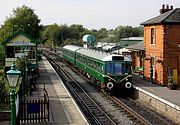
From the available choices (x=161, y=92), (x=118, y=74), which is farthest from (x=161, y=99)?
(x=118, y=74)

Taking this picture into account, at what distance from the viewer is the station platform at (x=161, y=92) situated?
21153mm

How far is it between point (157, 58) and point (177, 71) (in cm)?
209

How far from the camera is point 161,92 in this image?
80.5 feet

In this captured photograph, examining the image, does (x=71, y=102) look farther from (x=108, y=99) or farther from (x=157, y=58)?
(x=157, y=58)

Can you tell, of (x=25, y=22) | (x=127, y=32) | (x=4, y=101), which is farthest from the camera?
(x=127, y=32)

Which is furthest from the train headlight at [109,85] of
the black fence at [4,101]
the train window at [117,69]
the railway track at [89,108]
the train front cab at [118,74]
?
the black fence at [4,101]

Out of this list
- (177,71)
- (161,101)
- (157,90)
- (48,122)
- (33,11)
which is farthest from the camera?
(33,11)

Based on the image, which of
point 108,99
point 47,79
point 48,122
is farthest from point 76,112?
point 47,79

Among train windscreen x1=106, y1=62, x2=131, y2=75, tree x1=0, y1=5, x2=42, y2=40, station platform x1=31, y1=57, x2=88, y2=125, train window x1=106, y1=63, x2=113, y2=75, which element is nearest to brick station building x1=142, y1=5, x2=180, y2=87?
train windscreen x1=106, y1=62, x2=131, y2=75

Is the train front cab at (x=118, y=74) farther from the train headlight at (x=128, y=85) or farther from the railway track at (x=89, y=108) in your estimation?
the railway track at (x=89, y=108)

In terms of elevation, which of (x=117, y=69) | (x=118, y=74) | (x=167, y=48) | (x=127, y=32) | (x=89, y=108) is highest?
(x=127, y=32)

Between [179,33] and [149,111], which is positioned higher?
[179,33]

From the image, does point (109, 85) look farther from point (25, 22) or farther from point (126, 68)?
point (25, 22)

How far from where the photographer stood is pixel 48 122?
55.8ft
